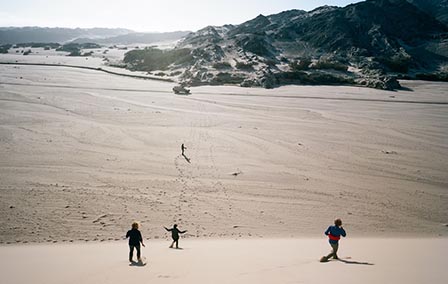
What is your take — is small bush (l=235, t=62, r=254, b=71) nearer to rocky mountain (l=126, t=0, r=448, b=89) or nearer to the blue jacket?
rocky mountain (l=126, t=0, r=448, b=89)

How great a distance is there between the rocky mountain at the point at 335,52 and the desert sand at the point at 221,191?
56.7 ft

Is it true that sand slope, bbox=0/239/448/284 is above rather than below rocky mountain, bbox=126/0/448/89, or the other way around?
below

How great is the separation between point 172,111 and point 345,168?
15.9m

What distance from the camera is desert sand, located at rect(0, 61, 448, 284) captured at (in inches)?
300

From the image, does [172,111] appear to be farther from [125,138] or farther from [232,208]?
[232,208]

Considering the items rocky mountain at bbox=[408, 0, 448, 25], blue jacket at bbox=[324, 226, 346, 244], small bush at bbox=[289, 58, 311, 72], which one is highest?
rocky mountain at bbox=[408, 0, 448, 25]

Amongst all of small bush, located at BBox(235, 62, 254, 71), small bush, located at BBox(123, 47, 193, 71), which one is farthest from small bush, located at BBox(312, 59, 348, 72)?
small bush, located at BBox(123, 47, 193, 71)

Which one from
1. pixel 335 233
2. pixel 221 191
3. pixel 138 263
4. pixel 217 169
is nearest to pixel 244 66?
pixel 217 169

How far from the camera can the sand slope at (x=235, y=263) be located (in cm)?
665

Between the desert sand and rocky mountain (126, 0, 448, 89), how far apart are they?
1729 centimetres

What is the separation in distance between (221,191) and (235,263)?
581 centimetres

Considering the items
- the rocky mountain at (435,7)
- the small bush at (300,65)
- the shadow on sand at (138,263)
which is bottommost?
the shadow on sand at (138,263)

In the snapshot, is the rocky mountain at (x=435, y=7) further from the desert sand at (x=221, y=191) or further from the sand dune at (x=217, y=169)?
the desert sand at (x=221, y=191)

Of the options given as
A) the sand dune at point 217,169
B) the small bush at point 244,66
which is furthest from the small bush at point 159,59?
the sand dune at point 217,169
